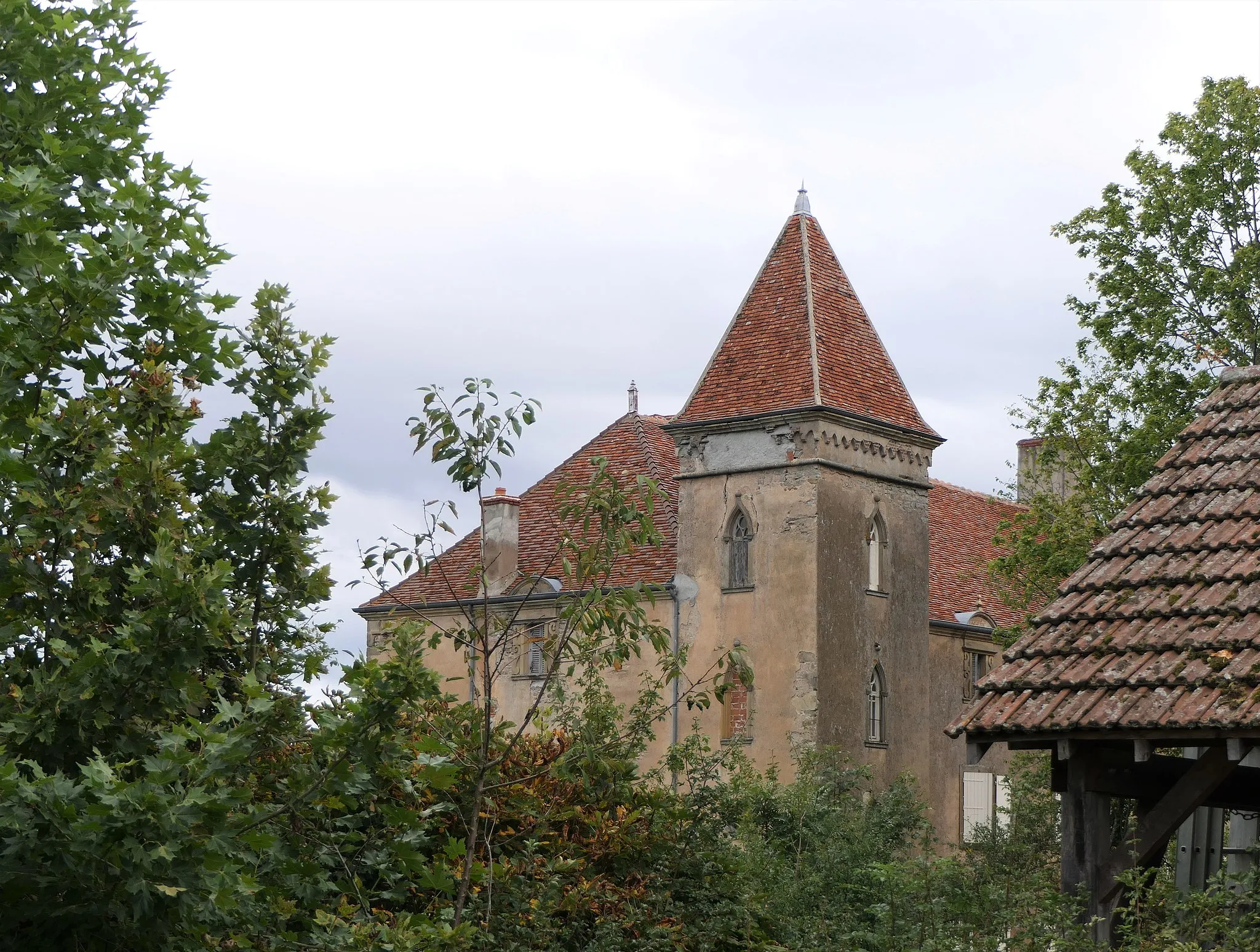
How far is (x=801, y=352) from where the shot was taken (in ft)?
115

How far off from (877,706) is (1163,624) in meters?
23.2

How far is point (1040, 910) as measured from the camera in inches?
438

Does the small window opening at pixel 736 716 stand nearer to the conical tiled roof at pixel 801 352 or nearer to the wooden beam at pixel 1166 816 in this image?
the conical tiled roof at pixel 801 352

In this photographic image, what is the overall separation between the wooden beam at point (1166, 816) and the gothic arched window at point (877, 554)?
78.0ft

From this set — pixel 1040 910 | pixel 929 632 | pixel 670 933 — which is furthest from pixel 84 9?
pixel 929 632

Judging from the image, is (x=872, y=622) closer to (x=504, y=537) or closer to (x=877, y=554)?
(x=877, y=554)

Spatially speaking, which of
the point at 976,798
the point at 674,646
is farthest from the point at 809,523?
the point at 976,798

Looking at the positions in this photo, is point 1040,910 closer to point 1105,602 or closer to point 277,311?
point 1105,602

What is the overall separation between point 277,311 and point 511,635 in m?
2.39

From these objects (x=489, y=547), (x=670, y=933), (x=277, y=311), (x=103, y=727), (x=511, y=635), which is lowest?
(x=670, y=933)

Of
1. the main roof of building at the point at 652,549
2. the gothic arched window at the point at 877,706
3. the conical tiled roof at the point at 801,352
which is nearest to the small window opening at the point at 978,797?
the main roof of building at the point at 652,549

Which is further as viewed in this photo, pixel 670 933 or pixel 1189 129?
pixel 1189 129

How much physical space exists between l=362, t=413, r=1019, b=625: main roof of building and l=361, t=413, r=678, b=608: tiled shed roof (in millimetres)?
29

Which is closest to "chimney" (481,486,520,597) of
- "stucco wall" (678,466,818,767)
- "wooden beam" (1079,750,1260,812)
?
"stucco wall" (678,466,818,767)
